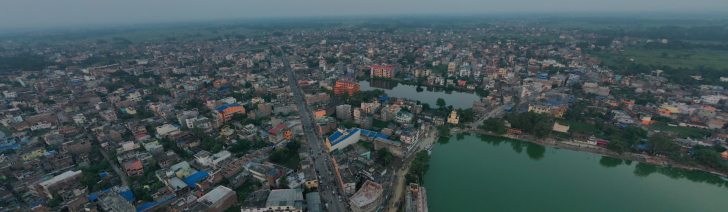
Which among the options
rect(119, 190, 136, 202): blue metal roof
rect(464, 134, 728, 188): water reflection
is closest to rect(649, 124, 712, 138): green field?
rect(464, 134, 728, 188): water reflection

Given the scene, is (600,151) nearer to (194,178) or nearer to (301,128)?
(301,128)

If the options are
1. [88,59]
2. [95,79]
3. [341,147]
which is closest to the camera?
[341,147]

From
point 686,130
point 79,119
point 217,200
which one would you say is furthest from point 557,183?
point 79,119

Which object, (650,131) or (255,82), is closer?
(650,131)

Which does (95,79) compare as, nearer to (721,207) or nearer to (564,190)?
(564,190)

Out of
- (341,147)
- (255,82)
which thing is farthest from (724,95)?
(255,82)

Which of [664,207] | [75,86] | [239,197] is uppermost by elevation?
[75,86]

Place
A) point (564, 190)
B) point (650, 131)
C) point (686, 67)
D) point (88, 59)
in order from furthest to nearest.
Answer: point (88, 59), point (686, 67), point (650, 131), point (564, 190)

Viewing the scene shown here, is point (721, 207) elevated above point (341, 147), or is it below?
below
